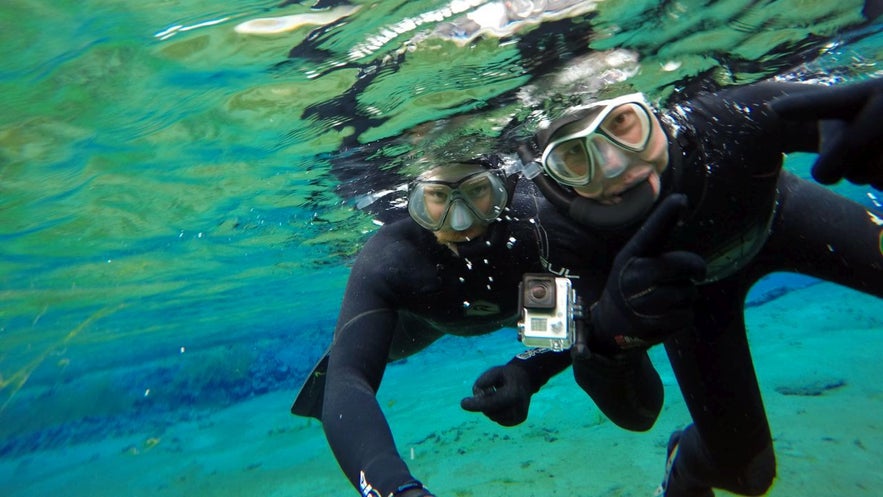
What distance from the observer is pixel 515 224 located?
5328mm

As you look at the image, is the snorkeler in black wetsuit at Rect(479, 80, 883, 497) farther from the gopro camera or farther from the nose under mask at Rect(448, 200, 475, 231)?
the nose under mask at Rect(448, 200, 475, 231)

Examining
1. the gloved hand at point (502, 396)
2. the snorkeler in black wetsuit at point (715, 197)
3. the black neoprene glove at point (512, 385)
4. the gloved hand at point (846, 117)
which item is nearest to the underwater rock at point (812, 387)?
the snorkeler in black wetsuit at point (715, 197)

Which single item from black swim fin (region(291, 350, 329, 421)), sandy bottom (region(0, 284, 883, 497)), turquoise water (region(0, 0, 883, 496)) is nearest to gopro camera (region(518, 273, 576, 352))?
turquoise water (region(0, 0, 883, 496))

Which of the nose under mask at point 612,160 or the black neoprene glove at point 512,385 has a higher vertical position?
the nose under mask at point 612,160

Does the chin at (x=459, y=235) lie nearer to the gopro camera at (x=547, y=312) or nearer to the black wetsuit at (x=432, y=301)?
the black wetsuit at (x=432, y=301)

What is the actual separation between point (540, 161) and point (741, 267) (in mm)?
2209

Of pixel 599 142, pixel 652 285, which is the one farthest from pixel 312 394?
pixel 652 285

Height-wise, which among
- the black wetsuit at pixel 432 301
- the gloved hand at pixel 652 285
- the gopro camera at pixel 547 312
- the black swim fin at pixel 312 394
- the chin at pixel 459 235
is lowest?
the black swim fin at pixel 312 394

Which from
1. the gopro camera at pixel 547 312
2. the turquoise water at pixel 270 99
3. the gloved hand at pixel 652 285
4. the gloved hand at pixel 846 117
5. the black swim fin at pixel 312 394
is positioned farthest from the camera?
the black swim fin at pixel 312 394

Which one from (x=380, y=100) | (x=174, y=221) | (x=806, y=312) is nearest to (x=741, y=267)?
(x=380, y=100)

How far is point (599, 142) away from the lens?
4254 mm

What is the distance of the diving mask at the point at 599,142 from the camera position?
13.7 ft

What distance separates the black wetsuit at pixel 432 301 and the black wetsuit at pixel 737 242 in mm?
747

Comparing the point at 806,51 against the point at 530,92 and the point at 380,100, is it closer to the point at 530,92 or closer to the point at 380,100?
the point at 530,92
